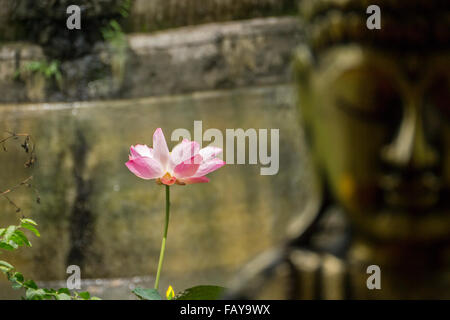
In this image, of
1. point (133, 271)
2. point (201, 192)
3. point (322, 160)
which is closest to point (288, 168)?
point (201, 192)

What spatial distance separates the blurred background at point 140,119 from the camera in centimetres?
284

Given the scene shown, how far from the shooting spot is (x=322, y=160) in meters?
0.99

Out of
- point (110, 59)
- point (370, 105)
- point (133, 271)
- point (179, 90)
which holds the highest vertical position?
point (110, 59)

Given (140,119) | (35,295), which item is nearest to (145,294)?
(35,295)

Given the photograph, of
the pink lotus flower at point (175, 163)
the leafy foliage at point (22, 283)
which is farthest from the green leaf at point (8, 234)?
the pink lotus flower at point (175, 163)

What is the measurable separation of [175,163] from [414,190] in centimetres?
47

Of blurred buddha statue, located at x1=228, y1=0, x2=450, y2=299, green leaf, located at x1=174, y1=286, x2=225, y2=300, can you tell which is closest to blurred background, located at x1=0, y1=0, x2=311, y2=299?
green leaf, located at x1=174, y1=286, x2=225, y2=300

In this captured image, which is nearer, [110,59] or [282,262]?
[282,262]

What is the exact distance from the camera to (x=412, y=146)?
0.86 m

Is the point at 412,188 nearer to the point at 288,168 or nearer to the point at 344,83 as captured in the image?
the point at 344,83

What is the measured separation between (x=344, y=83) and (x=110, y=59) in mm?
2343

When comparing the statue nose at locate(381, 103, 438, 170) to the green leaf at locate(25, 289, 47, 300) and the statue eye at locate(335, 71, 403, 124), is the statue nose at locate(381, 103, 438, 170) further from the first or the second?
the green leaf at locate(25, 289, 47, 300)

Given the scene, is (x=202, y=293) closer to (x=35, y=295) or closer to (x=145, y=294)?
(x=145, y=294)

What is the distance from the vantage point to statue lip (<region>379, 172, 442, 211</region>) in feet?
2.88
